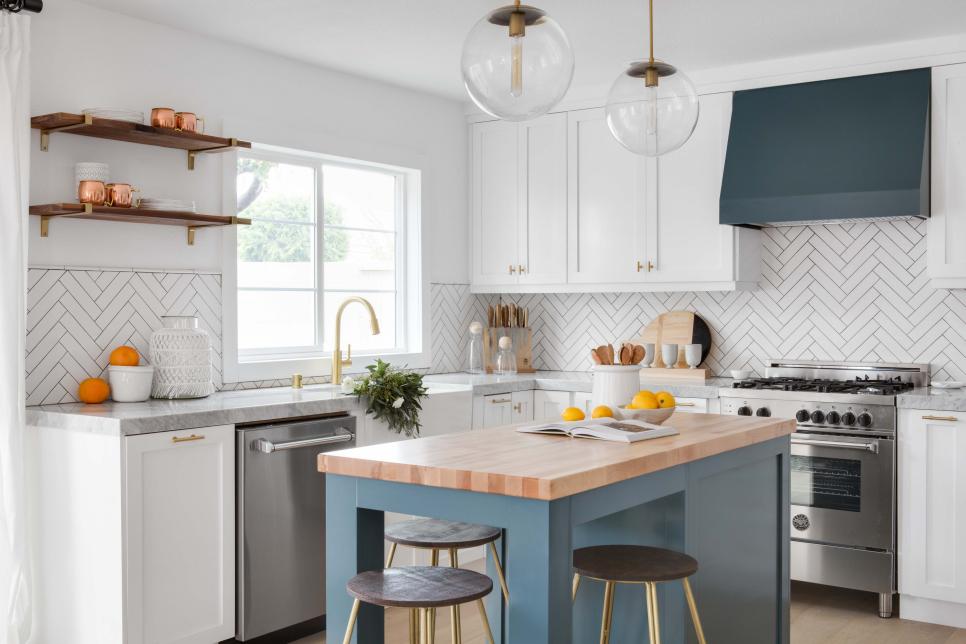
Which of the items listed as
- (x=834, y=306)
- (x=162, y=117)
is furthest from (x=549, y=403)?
(x=162, y=117)

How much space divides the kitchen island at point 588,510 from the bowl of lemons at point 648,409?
3.1 inches

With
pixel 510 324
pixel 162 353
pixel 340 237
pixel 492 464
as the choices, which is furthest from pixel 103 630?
pixel 510 324

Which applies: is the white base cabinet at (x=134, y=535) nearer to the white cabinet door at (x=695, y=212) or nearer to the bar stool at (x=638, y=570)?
the bar stool at (x=638, y=570)

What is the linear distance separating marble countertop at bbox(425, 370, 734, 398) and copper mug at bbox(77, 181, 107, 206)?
2.05 meters

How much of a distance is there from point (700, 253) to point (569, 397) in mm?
1028

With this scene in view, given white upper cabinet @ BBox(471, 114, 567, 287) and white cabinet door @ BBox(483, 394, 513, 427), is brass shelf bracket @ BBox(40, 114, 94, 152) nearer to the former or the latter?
white cabinet door @ BBox(483, 394, 513, 427)

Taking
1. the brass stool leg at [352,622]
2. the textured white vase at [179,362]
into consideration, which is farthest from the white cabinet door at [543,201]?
the brass stool leg at [352,622]

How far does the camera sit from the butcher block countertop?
2.19 metres

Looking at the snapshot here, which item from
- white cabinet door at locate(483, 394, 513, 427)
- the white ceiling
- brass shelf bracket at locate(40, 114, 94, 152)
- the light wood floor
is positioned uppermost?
the white ceiling

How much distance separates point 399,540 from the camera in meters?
2.67

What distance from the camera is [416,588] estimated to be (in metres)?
2.25

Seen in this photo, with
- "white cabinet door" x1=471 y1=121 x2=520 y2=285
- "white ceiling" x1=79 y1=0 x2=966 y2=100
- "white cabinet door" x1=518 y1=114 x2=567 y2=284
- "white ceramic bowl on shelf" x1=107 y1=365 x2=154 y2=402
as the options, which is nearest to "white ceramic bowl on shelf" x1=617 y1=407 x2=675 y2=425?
"white ceiling" x1=79 y1=0 x2=966 y2=100

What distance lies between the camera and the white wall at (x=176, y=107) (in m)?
3.87

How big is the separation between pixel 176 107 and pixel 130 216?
2.13 feet
